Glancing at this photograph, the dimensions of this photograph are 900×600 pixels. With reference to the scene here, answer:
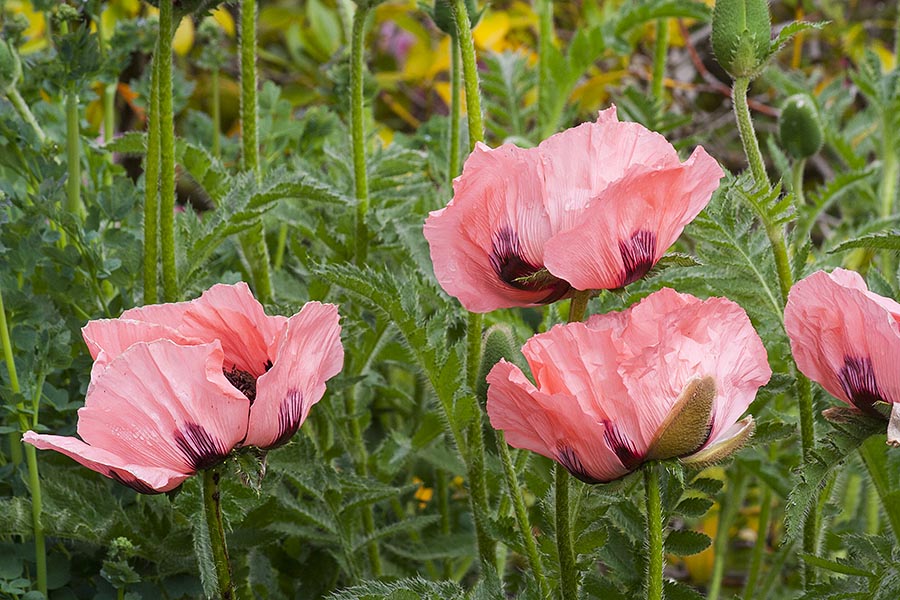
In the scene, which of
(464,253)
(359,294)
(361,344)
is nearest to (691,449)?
(464,253)

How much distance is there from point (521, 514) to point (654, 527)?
5.5 inches

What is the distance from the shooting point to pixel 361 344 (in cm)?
93

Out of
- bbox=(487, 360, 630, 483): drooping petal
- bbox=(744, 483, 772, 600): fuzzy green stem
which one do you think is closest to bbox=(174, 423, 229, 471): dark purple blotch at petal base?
bbox=(487, 360, 630, 483): drooping petal

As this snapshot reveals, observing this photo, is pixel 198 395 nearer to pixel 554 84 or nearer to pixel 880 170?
pixel 554 84

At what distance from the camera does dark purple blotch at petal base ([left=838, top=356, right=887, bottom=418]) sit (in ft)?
1.82

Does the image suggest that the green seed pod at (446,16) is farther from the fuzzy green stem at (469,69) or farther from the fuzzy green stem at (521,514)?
the fuzzy green stem at (521,514)

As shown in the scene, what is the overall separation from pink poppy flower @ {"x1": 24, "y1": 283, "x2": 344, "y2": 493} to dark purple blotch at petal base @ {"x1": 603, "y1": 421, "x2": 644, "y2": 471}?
0.52 feet

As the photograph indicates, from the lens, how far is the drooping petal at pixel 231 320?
59 centimetres

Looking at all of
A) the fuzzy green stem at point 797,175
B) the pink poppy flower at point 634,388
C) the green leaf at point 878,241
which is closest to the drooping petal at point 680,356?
the pink poppy flower at point 634,388

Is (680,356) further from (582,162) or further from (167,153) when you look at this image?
(167,153)

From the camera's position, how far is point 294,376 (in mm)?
578

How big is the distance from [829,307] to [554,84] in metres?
0.74

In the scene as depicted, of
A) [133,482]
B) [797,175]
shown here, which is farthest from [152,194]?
[797,175]

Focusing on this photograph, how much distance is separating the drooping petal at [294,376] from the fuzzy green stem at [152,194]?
212 mm
